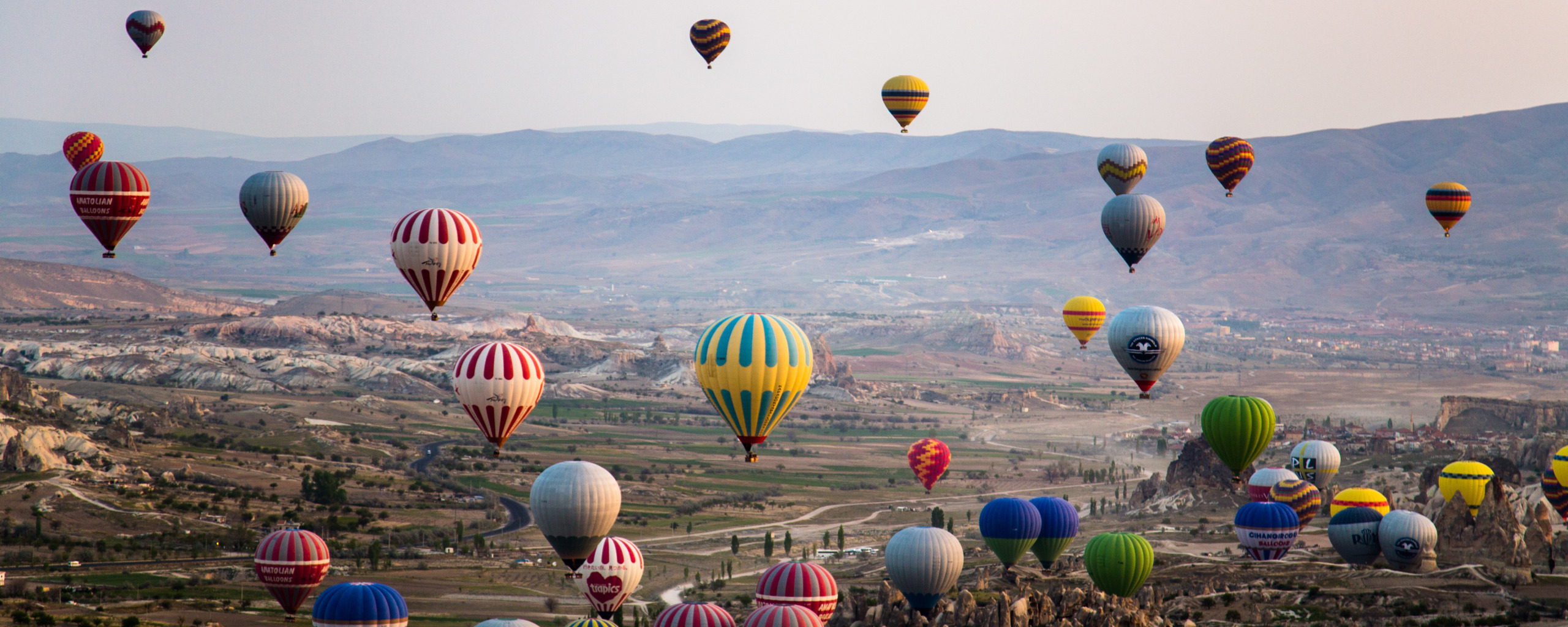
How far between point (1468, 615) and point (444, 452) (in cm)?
7504

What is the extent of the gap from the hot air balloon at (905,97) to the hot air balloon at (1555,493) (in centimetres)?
3476

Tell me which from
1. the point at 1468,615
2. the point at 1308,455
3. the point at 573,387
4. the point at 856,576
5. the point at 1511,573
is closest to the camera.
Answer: the point at 1468,615

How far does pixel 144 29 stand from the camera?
83500 mm

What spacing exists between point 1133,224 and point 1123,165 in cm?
1123

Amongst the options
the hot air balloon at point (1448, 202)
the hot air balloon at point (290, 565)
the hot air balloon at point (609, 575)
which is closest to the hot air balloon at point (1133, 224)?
the hot air balloon at point (609, 575)

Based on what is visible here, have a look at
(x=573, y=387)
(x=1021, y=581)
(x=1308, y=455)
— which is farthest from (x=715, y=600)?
(x=573, y=387)

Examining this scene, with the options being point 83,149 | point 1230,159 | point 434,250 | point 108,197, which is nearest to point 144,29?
point 83,149

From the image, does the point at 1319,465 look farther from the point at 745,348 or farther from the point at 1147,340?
the point at 745,348

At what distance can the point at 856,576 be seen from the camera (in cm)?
6662

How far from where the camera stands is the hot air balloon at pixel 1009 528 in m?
60.3

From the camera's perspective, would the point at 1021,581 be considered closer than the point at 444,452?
Yes

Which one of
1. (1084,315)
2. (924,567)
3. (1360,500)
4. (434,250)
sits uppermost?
(1084,315)

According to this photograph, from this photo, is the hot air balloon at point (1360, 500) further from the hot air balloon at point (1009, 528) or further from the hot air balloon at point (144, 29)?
the hot air balloon at point (144, 29)

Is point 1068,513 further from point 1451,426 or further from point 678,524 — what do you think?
point 1451,426
